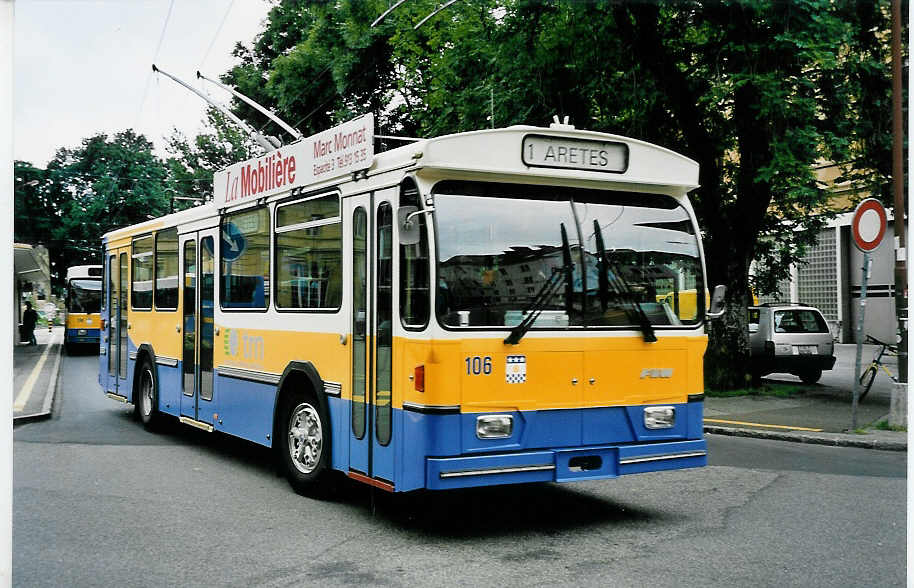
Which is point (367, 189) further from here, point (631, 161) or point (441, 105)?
point (441, 105)

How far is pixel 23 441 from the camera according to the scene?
11.6 metres

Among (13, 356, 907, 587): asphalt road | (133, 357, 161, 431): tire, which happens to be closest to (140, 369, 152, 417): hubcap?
(133, 357, 161, 431): tire

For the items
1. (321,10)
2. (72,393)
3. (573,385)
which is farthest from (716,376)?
(321,10)

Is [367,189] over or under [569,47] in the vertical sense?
under

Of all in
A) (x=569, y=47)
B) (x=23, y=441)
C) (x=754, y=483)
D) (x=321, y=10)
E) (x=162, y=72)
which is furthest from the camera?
(x=321, y=10)

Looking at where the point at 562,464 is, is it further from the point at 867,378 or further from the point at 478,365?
the point at 867,378

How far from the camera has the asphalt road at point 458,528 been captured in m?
5.77

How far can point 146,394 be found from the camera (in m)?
13.0

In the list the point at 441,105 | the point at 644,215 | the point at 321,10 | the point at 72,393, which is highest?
the point at 321,10

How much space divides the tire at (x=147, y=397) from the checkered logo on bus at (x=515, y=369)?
720 centimetres

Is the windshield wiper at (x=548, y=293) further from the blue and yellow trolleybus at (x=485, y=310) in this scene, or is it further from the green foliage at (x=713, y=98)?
the green foliage at (x=713, y=98)

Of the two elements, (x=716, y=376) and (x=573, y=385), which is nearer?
(x=573, y=385)

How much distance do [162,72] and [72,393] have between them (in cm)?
720

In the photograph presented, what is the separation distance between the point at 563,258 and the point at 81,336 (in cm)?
3233
